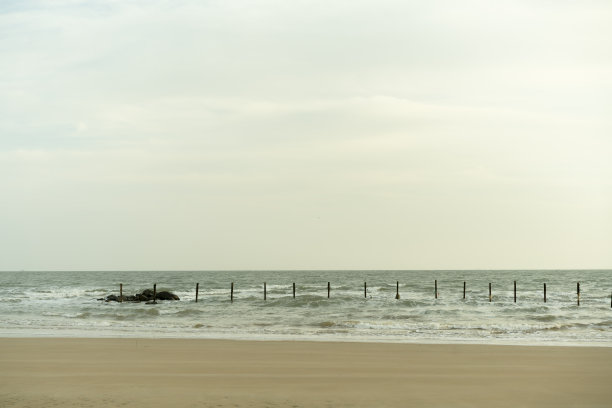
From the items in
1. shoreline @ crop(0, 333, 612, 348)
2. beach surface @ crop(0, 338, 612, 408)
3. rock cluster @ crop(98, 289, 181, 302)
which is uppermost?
beach surface @ crop(0, 338, 612, 408)

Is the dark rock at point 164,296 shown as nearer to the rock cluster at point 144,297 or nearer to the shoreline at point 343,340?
the rock cluster at point 144,297

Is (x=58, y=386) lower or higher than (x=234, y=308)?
higher

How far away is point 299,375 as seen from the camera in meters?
12.0

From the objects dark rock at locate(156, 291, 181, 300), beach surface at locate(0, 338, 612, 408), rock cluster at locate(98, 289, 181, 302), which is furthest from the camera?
dark rock at locate(156, 291, 181, 300)

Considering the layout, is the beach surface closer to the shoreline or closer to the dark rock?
the shoreline

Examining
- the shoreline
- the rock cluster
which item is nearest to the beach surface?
the shoreline

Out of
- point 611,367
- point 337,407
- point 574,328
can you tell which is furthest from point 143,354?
point 574,328

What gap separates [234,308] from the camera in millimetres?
39875

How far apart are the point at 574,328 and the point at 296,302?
22.4 meters

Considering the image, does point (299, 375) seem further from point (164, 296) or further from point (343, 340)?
point (164, 296)

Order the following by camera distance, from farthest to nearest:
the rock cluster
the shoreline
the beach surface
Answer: the rock cluster → the shoreline → the beach surface

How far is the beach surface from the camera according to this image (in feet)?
31.5

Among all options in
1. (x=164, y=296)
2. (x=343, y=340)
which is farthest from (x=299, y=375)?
(x=164, y=296)

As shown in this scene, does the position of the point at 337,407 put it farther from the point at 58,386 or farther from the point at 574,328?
the point at 574,328
